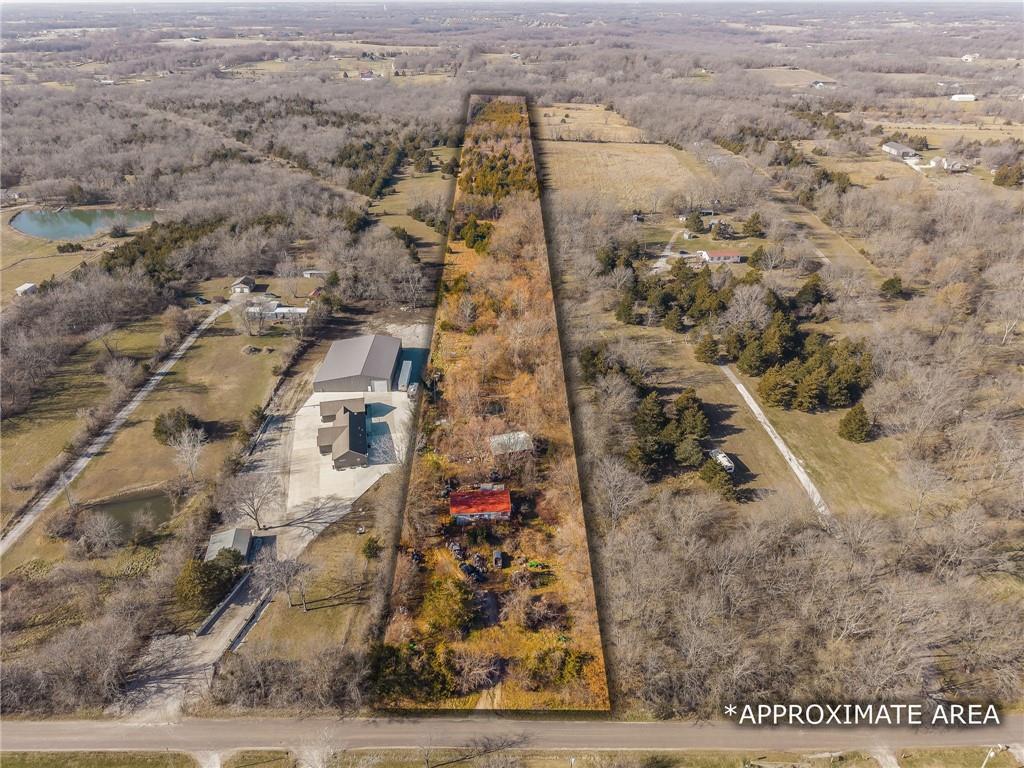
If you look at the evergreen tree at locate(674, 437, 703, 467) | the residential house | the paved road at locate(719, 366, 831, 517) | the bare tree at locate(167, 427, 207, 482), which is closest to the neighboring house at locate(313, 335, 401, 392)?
the residential house

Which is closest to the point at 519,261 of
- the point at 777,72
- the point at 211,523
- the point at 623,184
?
the point at 211,523

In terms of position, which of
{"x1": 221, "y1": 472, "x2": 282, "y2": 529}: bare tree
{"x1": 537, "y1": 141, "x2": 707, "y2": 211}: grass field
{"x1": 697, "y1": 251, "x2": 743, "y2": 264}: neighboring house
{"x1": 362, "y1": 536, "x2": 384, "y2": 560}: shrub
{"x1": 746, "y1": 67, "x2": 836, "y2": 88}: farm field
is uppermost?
{"x1": 746, "y1": 67, "x2": 836, "y2": 88}: farm field

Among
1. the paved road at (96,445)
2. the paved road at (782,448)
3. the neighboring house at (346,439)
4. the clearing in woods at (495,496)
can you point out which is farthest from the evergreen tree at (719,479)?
the paved road at (96,445)

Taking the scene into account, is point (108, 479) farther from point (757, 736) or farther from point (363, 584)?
point (757, 736)

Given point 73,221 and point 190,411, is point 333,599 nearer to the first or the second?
point 190,411

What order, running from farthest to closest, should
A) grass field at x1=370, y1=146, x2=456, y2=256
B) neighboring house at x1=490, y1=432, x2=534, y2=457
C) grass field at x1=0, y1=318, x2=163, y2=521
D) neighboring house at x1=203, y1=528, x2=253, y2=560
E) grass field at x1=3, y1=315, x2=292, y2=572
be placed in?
grass field at x1=370, y1=146, x2=456, y2=256, grass field at x1=0, y1=318, x2=163, y2=521, grass field at x1=3, y1=315, x2=292, y2=572, neighboring house at x1=203, y1=528, x2=253, y2=560, neighboring house at x1=490, y1=432, x2=534, y2=457

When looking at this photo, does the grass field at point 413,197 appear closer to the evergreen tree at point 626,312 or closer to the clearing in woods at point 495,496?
the evergreen tree at point 626,312

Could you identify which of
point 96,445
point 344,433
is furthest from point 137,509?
point 344,433

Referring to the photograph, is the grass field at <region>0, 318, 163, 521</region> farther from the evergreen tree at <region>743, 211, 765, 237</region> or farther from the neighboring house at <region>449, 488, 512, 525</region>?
the evergreen tree at <region>743, 211, 765, 237</region>
